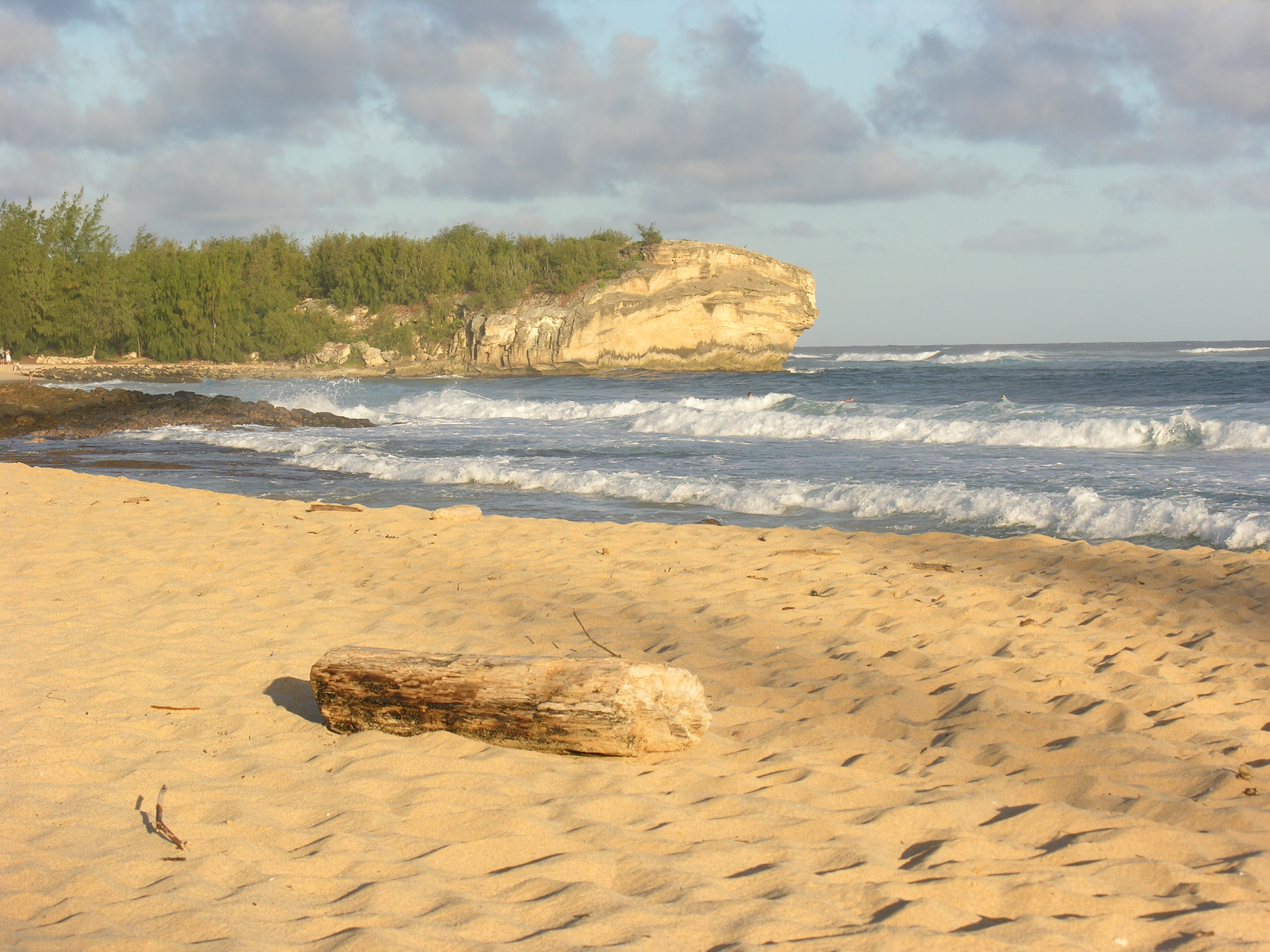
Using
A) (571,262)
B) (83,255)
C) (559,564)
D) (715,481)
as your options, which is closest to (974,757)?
(559,564)

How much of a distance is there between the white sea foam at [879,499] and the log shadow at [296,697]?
20.3 ft

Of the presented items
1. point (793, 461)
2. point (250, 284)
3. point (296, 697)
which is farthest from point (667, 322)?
point (296, 697)

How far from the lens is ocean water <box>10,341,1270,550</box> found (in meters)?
8.70

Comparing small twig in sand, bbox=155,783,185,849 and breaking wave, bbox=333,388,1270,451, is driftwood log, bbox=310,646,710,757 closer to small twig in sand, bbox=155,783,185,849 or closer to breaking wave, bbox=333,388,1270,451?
small twig in sand, bbox=155,783,185,849

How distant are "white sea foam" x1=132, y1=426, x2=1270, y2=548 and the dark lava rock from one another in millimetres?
7711

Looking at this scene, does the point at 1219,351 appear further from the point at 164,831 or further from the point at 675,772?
the point at 164,831

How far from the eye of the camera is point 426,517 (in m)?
8.11

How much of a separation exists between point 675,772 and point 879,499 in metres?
6.81

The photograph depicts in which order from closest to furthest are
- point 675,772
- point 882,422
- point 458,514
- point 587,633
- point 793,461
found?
1. point 675,772
2. point 587,633
3. point 458,514
4. point 793,461
5. point 882,422

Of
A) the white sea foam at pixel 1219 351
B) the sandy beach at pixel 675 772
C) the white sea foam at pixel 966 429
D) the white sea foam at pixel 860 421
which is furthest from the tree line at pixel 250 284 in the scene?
the white sea foam at pixel 1219 351

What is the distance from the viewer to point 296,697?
3.76 metres

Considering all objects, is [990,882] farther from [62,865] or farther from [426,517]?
[426,517]

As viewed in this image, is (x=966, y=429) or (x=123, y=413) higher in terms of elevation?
(x=123, y=413)

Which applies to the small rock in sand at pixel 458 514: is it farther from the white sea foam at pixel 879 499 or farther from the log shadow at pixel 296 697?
the log shadow at pixel 296 697
